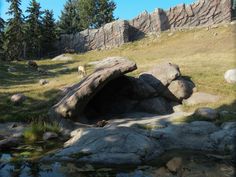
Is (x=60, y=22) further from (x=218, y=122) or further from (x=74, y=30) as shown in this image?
(x=218, y=122)

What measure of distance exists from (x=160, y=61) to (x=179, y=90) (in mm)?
11194

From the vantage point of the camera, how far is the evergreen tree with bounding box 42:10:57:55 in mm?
55156

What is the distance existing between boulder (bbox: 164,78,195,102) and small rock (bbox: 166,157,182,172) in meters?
8.96

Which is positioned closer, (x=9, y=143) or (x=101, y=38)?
(x=9, y=143)

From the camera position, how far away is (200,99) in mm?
19609

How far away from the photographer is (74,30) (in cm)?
7156

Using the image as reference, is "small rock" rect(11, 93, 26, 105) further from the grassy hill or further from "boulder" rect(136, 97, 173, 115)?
"boulder" rect(136, 97, 173, 115)

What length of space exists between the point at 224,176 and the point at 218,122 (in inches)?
213

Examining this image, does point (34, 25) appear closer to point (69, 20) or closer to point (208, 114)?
point (69, 20)

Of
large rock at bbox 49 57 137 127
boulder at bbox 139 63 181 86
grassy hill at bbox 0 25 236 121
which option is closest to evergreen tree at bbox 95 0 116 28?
grassy hill at bbox 0 25 236 121

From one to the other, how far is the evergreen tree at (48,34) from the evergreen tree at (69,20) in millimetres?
11460

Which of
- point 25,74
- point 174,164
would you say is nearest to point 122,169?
point 174,164

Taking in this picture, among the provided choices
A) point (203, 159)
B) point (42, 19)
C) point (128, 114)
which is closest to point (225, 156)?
point (203, 159)

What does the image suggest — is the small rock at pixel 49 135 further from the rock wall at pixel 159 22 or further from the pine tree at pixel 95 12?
the pine tree at pixel 95 12
